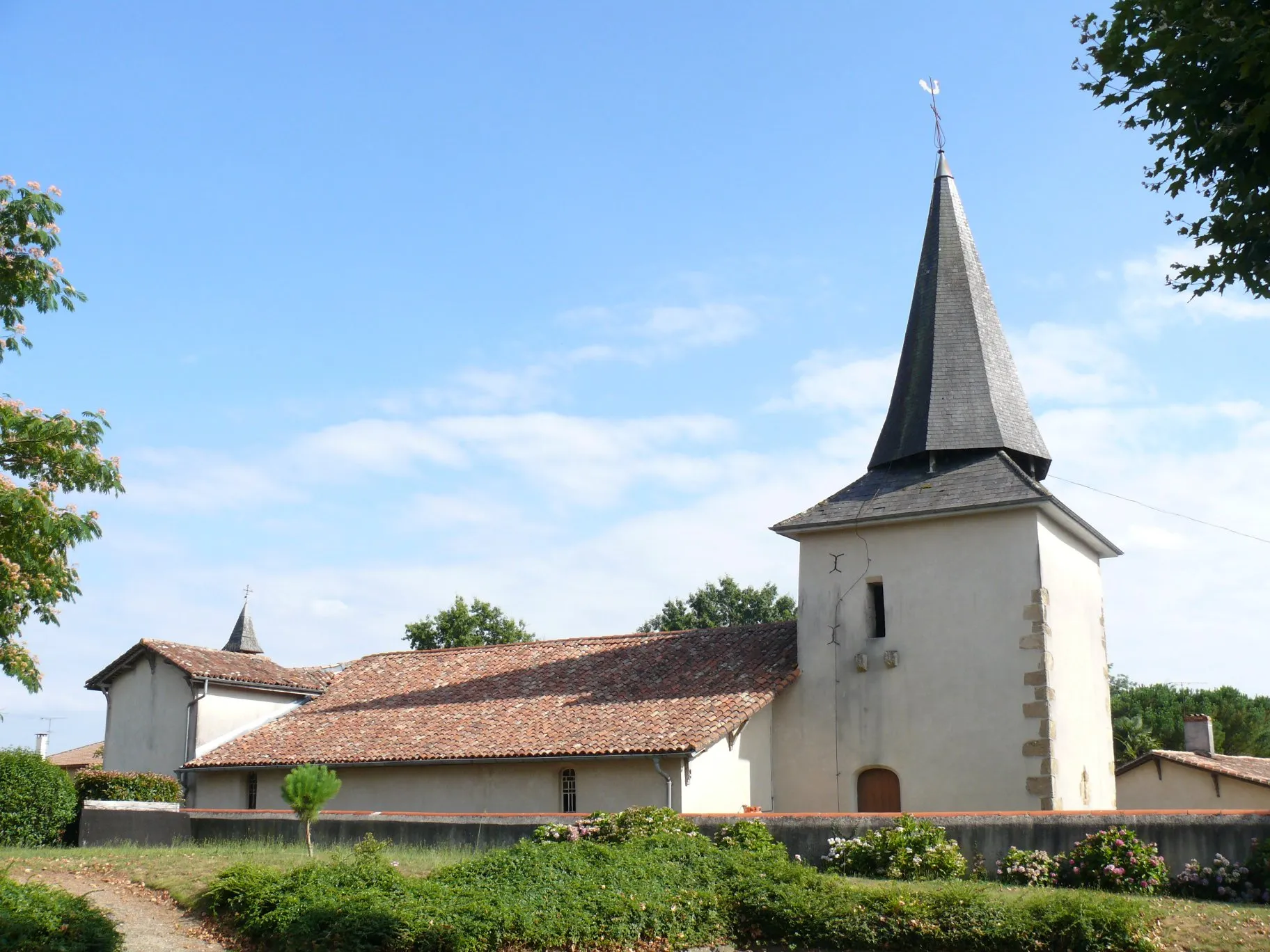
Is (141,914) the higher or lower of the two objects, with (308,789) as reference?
lower

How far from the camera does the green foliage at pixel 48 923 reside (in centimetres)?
900

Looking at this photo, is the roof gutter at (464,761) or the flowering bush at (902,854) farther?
the roof gutter at (464,761)

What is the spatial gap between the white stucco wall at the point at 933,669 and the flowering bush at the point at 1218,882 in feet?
21.8

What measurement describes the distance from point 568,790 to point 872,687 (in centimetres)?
607

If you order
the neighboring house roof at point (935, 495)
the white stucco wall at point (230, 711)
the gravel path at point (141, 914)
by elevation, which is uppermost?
the neighboring house roof at point (935, 495)

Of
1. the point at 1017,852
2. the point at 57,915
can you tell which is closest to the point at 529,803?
the point at 1017,852

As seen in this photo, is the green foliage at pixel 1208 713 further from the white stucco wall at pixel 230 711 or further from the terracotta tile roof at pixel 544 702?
the white stucco wall at pixel 230 711

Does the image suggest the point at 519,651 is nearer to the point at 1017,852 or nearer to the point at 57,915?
the point at 1017,852

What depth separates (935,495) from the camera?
2170 centimetres

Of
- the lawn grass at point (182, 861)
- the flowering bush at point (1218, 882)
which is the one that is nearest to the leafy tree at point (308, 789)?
the lawn grass at point (182, 861)

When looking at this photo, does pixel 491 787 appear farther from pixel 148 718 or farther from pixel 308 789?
pixel 148 718

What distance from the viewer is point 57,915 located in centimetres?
962

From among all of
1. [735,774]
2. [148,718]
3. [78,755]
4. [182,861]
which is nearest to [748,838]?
[735,774]

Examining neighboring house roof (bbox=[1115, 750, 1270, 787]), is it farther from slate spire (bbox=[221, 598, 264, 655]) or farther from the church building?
slate spire (bbox=[221, 598, 264, 655])
